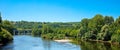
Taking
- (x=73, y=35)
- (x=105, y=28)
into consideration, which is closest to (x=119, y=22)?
(x=105, y=28)

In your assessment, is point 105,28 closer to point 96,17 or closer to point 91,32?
point 91,32

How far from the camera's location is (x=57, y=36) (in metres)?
118

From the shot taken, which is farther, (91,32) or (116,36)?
(91,32)

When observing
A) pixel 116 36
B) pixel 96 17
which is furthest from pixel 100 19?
pixel 116 36

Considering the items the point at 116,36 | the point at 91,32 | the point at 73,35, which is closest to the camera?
the point at 116,36

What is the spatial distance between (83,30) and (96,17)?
30.3 feet

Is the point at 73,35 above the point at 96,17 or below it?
below

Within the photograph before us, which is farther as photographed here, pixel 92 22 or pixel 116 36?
pixel 92 22

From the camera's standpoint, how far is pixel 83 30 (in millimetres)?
110062

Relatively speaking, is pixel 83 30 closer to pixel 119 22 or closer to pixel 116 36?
pixel 119 22

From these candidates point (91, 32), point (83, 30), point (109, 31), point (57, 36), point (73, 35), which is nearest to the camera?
point (109, 31)

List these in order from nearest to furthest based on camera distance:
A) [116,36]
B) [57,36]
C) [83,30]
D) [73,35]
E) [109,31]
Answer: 1. [116,36]
2. [109,31]
3. [83,30]
4. [57,36]
5. [73,35]

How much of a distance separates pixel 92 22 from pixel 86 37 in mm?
12537

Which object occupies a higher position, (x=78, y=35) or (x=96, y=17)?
(x=96, y=17)
